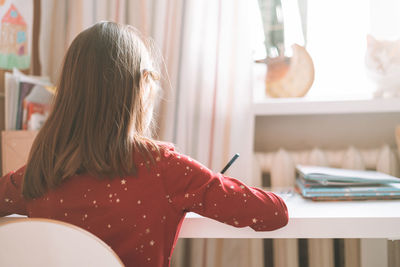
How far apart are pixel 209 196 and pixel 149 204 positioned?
0.37ft

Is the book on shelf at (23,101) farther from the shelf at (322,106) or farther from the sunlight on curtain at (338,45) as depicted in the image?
the sunlight on curtain at (338,45)

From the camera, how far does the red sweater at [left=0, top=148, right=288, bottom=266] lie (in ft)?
2.11

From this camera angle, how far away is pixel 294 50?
1279mm

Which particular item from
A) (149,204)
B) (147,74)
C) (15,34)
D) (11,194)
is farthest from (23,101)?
(149,204)

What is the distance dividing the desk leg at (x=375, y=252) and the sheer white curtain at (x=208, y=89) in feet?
1.11

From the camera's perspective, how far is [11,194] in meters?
0.73

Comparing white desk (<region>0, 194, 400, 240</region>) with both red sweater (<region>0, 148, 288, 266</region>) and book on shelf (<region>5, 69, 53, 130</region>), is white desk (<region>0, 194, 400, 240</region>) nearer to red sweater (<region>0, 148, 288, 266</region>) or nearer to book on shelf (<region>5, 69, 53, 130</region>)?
red sweater (<region>0, 148, 288, 266</region>)

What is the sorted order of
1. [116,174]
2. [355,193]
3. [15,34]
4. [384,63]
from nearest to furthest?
[116,174]
[355,193]
[384,63]
[15,34]

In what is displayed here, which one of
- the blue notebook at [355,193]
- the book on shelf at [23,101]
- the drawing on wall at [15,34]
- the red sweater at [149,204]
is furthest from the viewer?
the drawing on wall at [15,34]

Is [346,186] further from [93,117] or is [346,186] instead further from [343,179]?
[93,117]

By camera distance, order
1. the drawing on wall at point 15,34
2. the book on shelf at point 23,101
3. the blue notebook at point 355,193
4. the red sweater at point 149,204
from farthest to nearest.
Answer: the drawing on wall at point 15,34, the book on shelf at point 23,101, the blue notebook at point 355,193, the red sweater at point 149,204

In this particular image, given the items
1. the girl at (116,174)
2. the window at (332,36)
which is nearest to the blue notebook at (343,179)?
the girl at (116,174)

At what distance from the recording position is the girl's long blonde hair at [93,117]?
25.9 inches

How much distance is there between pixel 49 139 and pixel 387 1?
1306 millimetres
